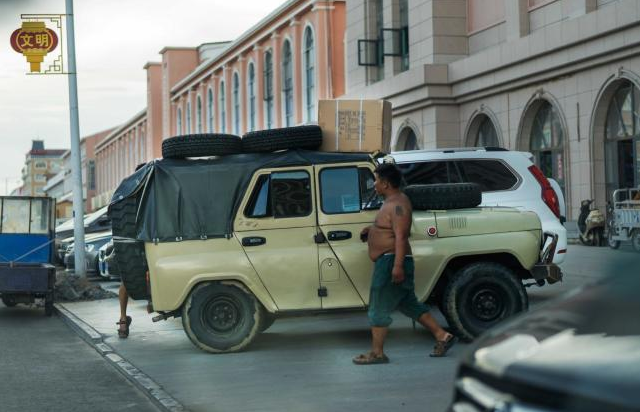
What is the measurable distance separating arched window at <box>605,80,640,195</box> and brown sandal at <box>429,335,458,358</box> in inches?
622

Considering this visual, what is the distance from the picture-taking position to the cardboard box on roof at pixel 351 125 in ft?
36.3

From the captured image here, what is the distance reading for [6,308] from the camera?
17.9 meters

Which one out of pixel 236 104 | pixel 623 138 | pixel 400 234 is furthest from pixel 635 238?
pixel 236 104

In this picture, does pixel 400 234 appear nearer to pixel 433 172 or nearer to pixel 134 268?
pixel 134 268

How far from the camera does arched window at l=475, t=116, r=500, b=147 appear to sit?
1241 inches

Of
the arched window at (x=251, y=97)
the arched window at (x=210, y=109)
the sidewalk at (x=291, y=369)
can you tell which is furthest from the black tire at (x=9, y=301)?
the arched window at (x=210, y=109)

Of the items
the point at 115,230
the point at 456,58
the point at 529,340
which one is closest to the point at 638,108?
the point at 456,58

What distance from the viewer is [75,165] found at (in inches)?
862

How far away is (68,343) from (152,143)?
80837mm

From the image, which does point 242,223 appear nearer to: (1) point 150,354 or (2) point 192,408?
(1) point 150,354

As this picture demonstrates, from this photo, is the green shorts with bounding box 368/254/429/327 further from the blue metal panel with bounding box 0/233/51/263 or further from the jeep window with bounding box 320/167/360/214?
the blue metal panel with bounding box 0/233/51/263

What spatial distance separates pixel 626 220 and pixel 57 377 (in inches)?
650

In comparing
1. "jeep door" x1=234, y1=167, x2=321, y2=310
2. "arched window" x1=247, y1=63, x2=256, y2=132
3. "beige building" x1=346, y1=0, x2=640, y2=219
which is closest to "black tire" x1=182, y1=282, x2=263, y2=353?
"jeep door" x1=234, y1=167, x2=321, y2=310

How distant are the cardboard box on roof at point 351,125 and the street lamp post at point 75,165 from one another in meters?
11.0
